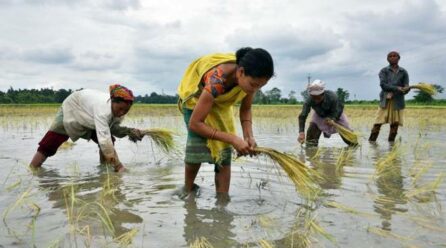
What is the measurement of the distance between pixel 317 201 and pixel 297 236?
0.84 m

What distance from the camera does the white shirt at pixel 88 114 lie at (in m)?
4.04

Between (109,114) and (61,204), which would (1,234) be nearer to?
(61,204)

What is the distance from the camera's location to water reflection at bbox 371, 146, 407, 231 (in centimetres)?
285

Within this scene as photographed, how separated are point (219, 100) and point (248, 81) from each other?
45 centimetres

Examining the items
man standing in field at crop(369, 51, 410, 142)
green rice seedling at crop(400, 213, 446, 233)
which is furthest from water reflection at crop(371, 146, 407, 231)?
man standing in field at crop(369, 51, 410, 142)

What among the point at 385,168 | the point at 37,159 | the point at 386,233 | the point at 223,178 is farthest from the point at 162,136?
the point at 386,233

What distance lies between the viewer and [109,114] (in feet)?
13.5

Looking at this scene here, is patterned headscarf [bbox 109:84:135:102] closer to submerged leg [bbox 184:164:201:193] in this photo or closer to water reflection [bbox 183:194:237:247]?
submerged leg [bbox 184:164:201:193]

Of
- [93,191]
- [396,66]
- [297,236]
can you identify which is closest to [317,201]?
[297,236]

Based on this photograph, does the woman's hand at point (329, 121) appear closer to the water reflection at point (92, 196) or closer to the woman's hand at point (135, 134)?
the woman's hand at point (135, 134)

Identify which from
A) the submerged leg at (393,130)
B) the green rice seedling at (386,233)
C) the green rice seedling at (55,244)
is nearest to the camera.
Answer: the green rice seedling at (55,244)

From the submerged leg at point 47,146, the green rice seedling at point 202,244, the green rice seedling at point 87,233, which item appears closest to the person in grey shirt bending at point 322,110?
the submerged leg at point 47,146

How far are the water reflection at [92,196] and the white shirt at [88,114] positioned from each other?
38 centimetres

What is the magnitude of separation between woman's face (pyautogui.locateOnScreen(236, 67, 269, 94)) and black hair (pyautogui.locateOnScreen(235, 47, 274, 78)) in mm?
30
